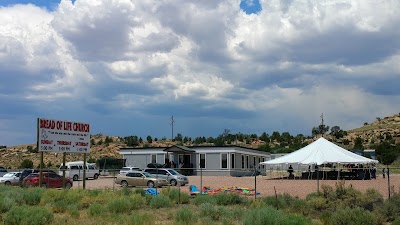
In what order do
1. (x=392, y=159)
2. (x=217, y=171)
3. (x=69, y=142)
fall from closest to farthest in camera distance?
(x=69, y=142), (x=217, y=171), (x=392, y=159)

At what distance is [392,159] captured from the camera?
74.3m

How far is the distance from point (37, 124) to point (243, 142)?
303 ft

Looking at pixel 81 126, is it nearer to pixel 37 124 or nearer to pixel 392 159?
pixel 37 124

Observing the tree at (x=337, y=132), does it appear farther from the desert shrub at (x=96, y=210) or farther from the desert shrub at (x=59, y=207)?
the desert shrub at (x=96, y=210)

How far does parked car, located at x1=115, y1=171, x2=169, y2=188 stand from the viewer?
40.1m

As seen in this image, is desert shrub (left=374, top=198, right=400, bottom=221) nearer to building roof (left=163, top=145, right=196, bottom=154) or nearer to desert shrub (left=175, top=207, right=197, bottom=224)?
desert shrub (left=175, top=207, right=197, bottom=224)

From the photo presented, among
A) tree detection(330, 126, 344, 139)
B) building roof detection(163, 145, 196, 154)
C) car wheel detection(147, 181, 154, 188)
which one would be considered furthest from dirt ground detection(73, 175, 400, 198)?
tree detection(330, 126, 344, 139)

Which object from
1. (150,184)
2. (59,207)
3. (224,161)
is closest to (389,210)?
(59,207)

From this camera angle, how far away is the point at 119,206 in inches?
792

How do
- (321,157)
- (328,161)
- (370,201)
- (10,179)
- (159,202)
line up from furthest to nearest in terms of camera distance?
(321,157), (328,161), (10,179), (159,202), (370,201)

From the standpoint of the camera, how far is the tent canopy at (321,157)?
1851 inches

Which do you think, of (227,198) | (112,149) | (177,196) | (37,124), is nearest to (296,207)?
(227,198)

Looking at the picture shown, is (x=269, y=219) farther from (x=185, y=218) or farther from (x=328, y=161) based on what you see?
(x=328, y=161)

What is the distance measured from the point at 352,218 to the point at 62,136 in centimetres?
2190
